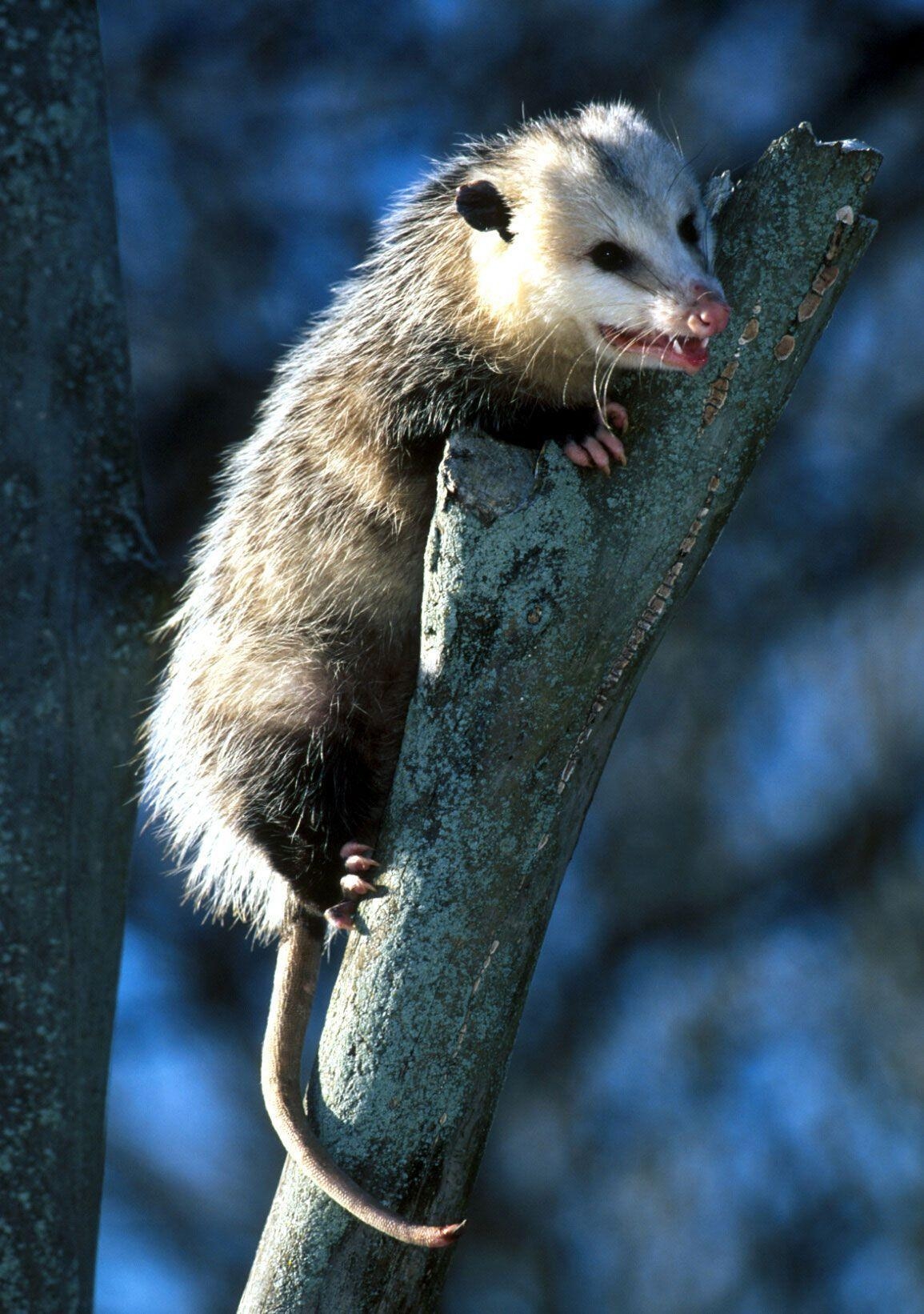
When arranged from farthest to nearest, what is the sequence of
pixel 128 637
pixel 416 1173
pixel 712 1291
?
pixel 712 1291 → pixel 128 637 → pixel 416 1173

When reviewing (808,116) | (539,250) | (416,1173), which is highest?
(808,116)

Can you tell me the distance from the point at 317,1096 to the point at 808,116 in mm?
4162

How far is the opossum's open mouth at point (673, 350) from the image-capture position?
1461mm

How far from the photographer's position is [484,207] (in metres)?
1.79

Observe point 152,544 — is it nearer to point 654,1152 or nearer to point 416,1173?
point 416,1173

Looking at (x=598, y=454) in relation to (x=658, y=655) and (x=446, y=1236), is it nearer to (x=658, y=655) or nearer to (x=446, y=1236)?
(x=446, y=1236)

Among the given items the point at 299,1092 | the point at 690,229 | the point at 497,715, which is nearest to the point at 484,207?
the point at 690,229

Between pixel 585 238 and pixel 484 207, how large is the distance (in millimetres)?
152

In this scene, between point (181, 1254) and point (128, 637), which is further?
point (181, 1254)

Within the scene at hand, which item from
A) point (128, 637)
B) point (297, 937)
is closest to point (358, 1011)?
point (297, 937)

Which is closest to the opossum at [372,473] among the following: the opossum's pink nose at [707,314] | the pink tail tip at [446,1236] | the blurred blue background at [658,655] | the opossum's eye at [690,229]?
the opossum's eye at [690,229]

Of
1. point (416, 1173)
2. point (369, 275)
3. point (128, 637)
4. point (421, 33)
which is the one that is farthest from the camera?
point (421, 33)

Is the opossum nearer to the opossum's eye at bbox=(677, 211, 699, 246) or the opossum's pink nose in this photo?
the opossum's eye at bbox=(677, 211, 699, 246)

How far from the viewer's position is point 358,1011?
1.48 m
